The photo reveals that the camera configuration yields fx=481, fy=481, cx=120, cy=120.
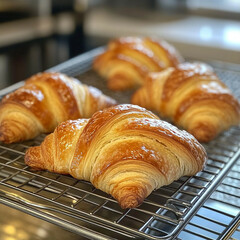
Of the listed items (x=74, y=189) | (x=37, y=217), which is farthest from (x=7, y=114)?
(x=37, y=217)

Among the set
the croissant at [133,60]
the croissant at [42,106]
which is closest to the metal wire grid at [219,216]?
the croissant at [42,106]

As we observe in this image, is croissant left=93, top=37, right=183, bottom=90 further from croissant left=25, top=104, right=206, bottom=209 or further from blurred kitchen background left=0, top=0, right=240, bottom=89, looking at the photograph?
croissant left=25, top=104, right=206, bottom=209

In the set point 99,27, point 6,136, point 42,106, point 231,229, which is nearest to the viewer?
point 231,229

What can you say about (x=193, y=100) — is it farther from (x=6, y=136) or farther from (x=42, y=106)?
(x=6, y=136)

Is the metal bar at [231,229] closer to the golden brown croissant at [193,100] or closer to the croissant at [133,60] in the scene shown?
the golden brown croissant at [193,100]

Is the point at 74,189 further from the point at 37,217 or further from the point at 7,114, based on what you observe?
the point at 7,114

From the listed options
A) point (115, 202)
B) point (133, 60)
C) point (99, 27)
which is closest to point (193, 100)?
point (133, 60)
